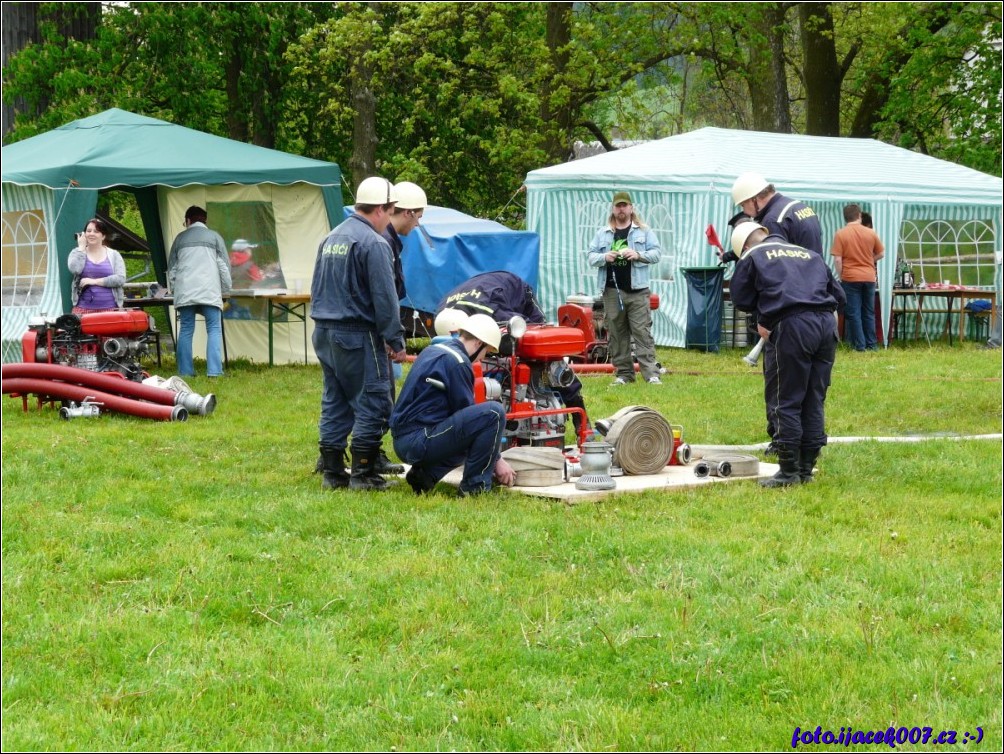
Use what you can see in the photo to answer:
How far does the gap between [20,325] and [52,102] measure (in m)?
11.4

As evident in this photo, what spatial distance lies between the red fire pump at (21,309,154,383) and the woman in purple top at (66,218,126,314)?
0.68m

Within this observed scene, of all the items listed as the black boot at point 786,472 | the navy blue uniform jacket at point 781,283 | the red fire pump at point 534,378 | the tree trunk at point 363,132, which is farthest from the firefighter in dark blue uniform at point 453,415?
the tree trunk at point 363,132

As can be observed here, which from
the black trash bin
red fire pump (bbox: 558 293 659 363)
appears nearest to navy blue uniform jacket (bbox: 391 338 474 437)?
red fire pump (bbox: 558 293 659 363)

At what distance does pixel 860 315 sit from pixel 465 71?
10.7 meters

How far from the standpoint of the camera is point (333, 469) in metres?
8.10

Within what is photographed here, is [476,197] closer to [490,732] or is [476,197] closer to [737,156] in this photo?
[737,156]

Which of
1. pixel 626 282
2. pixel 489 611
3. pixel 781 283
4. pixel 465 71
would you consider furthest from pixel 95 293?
pixel 465 71

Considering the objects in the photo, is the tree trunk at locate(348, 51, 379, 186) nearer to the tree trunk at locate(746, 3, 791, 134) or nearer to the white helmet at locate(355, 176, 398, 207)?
the tree trunk at locate(746, 3, 791, 134)

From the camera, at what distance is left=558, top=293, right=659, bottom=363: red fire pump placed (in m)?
14.7

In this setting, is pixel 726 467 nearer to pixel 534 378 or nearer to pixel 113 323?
pixel 534 378

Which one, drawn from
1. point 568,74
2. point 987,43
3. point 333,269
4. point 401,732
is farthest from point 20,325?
point 987,43

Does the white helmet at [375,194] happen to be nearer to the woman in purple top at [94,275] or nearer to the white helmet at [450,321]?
the white helmet at [450,321]

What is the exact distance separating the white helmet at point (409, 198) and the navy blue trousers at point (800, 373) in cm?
231

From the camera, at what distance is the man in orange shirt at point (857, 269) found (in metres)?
17.5
